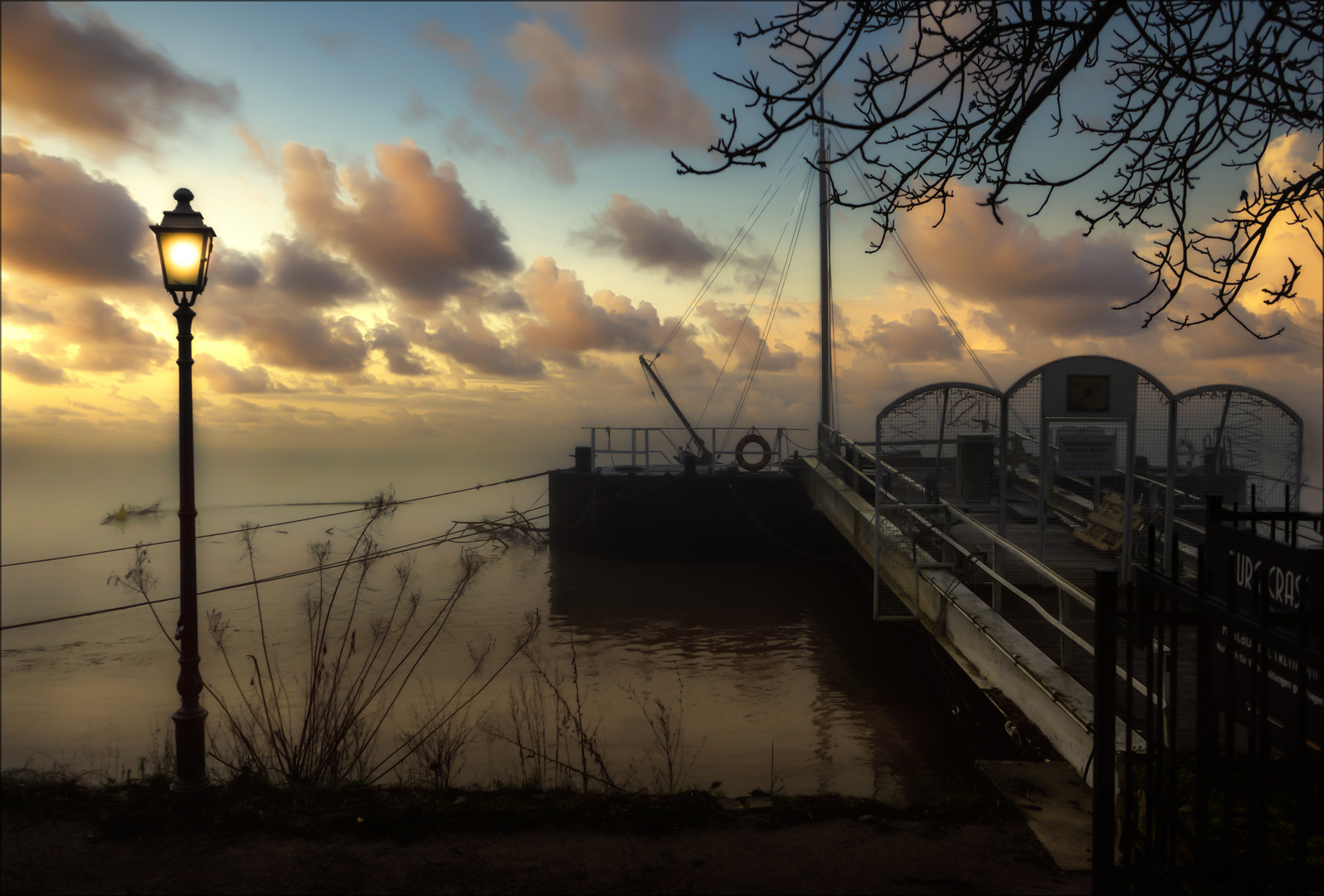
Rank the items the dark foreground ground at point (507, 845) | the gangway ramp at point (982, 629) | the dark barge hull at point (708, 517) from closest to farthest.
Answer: the dark foreground ground at point (507, 845), the gangway ramp at point (982, 629), the dark barge hull at point (708, 517)

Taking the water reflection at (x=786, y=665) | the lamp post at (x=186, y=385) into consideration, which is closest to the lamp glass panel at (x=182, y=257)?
the lamp post at (x=186, y=385)

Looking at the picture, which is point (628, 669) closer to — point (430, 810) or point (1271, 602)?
point (430, 810)

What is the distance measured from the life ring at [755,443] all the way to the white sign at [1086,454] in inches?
663

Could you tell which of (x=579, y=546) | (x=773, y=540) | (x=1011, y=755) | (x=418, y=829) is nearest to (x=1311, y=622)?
(x=418, y=829)

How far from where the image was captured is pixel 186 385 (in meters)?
6.46

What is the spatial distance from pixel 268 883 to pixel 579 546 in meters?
24.5

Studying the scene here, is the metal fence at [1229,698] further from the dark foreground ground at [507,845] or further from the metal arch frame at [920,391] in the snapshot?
the metal arch frame at [920,391]

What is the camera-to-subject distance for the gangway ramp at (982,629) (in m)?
6.93

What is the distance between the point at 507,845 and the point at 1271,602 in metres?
4.18

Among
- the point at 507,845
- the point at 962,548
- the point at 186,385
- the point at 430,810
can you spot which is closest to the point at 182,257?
the point at 186,385

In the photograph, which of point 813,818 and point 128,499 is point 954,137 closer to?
point 813,818

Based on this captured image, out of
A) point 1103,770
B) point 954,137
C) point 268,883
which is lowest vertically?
point 268,883

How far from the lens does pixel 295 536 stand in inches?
1955

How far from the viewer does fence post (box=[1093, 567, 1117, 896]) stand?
312cm
